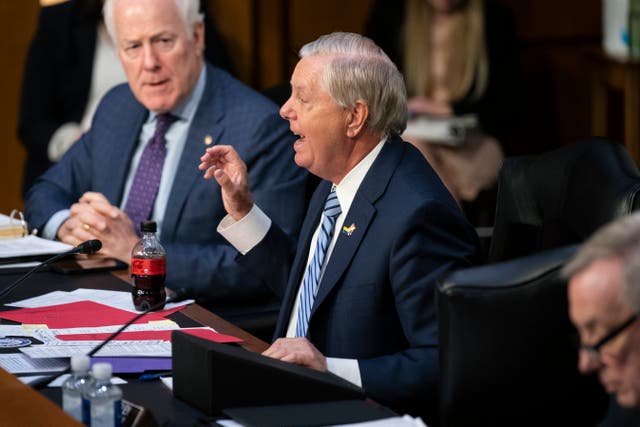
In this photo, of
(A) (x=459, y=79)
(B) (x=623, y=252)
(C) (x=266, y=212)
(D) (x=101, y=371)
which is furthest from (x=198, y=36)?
(B) (x=623, y=252)

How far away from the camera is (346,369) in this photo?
7.23 ft

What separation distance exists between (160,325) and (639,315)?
135cm

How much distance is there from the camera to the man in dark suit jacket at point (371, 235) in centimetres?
228

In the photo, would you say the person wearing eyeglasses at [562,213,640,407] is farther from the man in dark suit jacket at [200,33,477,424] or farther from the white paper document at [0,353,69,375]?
the white paper document at [0,353,69,375]

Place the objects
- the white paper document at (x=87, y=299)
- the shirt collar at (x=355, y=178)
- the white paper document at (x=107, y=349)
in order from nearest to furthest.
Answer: the white paper document at (x=107, y=349), the shirt collar at (x=355, y=178), the white paper document at (x=87, y=299)

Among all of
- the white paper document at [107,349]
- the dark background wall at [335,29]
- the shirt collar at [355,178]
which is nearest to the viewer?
the white paper document at [107,349]

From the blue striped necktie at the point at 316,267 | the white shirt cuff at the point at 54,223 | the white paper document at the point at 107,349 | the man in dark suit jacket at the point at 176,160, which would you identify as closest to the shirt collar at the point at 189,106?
the man in dark suit jacket at the point at 176,160

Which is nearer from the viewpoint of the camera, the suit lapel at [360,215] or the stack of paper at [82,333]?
the stack of paper at [82,333]

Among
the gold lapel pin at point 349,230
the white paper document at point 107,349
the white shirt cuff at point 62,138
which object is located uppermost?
the gold lapel pin at point 349,230

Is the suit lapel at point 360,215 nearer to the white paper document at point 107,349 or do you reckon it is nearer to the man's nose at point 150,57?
the white paper document at point 107,349

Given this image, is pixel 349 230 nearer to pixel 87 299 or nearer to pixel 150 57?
pixel 87 299

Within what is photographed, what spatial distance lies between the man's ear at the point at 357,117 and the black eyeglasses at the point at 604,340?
1.18 metres

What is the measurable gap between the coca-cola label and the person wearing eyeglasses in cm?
141

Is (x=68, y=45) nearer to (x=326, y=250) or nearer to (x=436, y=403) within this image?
(x=326, y=250)
